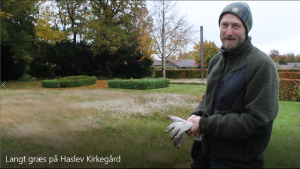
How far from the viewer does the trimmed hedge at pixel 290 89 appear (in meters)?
8.31

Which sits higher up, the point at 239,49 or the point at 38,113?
the point at 239,49

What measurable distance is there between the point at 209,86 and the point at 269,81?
17.6 inches

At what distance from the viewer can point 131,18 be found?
26.8m

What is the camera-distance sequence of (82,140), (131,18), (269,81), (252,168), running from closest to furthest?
(269,81) → (252,168) → (82,140) → (131,18)

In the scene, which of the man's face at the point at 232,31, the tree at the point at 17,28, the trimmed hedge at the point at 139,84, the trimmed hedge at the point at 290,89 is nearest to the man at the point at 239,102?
the man's face at the point at 232,31

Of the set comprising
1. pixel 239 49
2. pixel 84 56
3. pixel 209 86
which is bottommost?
pixel 209 86

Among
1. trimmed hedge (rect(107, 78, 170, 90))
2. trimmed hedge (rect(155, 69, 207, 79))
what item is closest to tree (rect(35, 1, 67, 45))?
trimmed hedge (rect(155, 69, 207, 79))

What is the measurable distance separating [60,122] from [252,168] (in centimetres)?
368

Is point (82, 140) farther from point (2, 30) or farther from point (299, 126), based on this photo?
point (2, 30)

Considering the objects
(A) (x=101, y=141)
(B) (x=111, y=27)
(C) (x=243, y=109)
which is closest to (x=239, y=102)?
(C) (x=243, y=109)

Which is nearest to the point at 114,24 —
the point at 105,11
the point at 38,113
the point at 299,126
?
the point at 105,11

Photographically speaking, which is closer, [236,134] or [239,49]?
[236,134]

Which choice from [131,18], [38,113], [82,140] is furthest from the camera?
[131,18]

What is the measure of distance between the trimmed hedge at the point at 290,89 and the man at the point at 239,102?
27.1 feet
